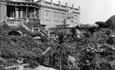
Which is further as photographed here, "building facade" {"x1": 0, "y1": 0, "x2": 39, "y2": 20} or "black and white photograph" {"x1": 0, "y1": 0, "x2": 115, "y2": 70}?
"building facade" {"x1": 0, "y1": 0, "x2": 39, "y2": 20}

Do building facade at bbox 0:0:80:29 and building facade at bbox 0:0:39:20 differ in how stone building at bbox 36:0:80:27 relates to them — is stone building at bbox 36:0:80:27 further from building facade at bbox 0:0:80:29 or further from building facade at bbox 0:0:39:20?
building facade at bbox 0:0:39:20

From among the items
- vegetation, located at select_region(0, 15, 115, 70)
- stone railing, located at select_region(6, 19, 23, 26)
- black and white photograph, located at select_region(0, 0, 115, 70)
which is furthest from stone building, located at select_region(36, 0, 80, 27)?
vegetation, located at select_region(0, 15, 115, 70)

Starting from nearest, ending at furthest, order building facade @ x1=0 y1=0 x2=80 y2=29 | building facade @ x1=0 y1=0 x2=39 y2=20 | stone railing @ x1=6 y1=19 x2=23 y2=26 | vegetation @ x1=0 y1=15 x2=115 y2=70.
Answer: vegetation @ x1=0 y1=15 x2=115 y2=70 < stone railing @ x1=6 y1=19 x2=23 y2=26 < building facade @ x1=0 y1=0 x2=39 y2=20 < building facade @ x1=0 y1=0 x2=80 y2=29

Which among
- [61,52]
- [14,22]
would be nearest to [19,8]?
[14,22]

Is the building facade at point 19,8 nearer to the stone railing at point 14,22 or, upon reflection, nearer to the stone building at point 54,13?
A: the stone building at point 54,13

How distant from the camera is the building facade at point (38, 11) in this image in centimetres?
2706

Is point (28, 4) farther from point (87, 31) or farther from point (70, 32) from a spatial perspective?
point (87, 31)

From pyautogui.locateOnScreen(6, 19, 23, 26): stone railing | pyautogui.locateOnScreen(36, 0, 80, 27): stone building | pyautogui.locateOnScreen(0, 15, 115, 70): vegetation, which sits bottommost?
pyautogui.locateOnScreen(0, 15, 115, 70): vegetation

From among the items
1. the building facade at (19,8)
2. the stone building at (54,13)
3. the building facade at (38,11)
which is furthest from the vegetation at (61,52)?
the stone building at (54,13)

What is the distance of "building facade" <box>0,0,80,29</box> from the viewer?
2706 cm

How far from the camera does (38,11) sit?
28.6 m

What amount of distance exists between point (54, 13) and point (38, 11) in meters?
4.30

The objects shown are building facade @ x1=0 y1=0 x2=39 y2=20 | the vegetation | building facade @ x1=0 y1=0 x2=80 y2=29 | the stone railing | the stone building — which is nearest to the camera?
the vegetation

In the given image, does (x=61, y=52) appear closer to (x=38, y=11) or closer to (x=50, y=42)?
(x=50, y=42)
